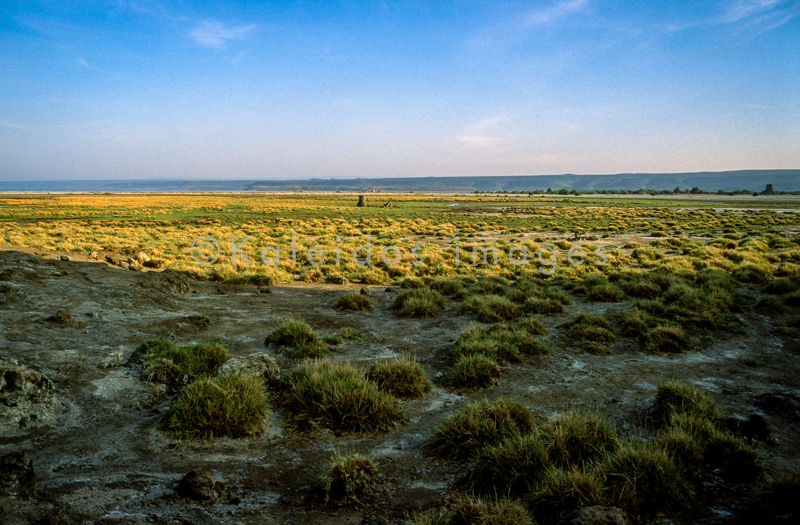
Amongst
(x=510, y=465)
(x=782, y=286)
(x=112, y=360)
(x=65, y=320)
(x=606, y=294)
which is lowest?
(x=510, y=465)

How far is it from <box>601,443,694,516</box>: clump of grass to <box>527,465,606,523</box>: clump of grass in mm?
170

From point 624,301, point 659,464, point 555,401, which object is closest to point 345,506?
point 659,464

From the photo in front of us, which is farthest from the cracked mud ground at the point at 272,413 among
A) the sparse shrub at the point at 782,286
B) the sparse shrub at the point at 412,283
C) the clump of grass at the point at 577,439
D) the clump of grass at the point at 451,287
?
the sparse shrub at the point at 412,283

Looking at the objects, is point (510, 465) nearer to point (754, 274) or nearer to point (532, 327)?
point (532, 327)

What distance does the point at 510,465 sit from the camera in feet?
13.6

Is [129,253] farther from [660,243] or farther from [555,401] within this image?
[660,243]

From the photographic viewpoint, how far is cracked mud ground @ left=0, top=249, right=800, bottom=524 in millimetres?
3682

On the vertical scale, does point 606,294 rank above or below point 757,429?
above

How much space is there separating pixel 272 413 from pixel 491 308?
6615mm

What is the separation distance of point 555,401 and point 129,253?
1923 cm

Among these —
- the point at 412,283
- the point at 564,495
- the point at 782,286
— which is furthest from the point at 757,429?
the point at 412,283

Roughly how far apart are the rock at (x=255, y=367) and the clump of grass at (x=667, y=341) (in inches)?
274

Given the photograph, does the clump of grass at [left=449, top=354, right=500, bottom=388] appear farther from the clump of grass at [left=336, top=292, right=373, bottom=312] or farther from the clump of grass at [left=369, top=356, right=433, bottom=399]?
the clump of grass at [left=336, top=292, right=373, bottom=312]

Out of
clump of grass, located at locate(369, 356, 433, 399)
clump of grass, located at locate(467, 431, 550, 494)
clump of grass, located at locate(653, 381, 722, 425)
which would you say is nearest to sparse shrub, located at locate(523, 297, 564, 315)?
clump of grass, located at locate(653, 381, 722, 425)
